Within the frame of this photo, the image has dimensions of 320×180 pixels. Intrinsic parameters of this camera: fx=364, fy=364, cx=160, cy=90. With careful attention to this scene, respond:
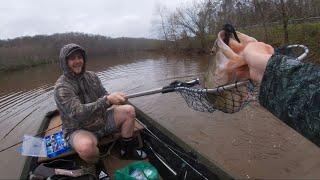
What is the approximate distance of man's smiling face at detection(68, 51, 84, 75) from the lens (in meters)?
4.75

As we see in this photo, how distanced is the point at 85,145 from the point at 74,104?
1.75 feet

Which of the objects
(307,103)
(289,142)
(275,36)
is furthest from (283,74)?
(275,36)

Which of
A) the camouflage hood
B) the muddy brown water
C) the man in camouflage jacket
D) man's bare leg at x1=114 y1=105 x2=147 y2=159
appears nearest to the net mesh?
the muddy brown water

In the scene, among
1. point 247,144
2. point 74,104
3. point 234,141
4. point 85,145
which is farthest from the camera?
point 234,141

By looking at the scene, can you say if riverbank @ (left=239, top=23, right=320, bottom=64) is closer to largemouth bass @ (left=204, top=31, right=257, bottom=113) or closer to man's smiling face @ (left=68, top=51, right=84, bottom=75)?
man's smiling face @ (left=68, top=51, right=84, bottom=75)

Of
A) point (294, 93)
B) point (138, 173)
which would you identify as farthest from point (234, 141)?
point (294, 93)

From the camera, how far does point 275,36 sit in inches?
915

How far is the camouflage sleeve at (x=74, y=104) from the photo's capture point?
4488 mm

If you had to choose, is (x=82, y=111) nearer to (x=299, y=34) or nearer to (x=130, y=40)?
(x=299, y=34)

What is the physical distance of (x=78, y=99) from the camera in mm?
4664

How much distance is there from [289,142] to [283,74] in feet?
19.0

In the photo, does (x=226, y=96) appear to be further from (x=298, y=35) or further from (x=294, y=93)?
(x=298, y=35)

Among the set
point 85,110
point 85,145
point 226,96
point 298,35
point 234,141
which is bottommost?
point 234,141

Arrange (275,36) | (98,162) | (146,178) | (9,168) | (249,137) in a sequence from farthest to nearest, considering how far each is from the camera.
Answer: (275,36) → (9,168) → (249,137) → (98,162) → (146,178)
